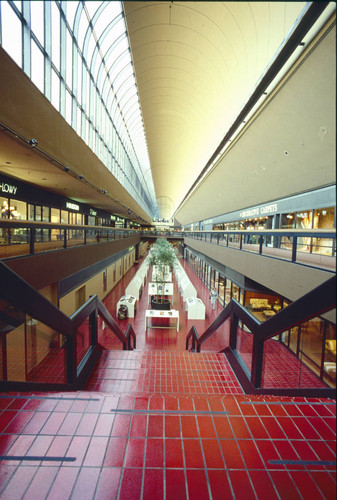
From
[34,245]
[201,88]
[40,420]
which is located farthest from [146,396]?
[201,88]

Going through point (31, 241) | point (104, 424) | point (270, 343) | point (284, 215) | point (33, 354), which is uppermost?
point (284, 215)

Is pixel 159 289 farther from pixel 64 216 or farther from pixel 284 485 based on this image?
pixel 284 485

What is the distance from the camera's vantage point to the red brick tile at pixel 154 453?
2131 millimetres

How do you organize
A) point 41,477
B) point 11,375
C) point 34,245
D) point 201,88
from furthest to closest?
point 201,88 < point 34,245 < point 11,375 < point 41,477

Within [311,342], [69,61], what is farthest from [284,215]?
[69,61]

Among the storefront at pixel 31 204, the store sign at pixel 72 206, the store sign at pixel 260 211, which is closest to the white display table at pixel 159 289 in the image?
the storefront at pixel 31 204

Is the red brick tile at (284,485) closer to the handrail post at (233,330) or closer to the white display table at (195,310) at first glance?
the handrail post at (233,330)

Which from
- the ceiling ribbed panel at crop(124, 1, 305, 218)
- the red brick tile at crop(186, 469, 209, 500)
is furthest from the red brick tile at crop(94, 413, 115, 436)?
the ceiling ribbed panel at crop(124, 1, 305, 218)

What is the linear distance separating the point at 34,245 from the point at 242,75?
1090 centimetres

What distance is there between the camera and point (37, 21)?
874cm

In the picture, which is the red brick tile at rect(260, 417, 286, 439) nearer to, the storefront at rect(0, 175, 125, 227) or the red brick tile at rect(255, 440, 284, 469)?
the red brick tile at rect(255, 440, 284, 469)

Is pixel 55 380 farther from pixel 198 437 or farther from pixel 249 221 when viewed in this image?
pixel 249 221

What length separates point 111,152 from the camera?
22.5 m

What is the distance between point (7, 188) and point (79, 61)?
7.65 meters
